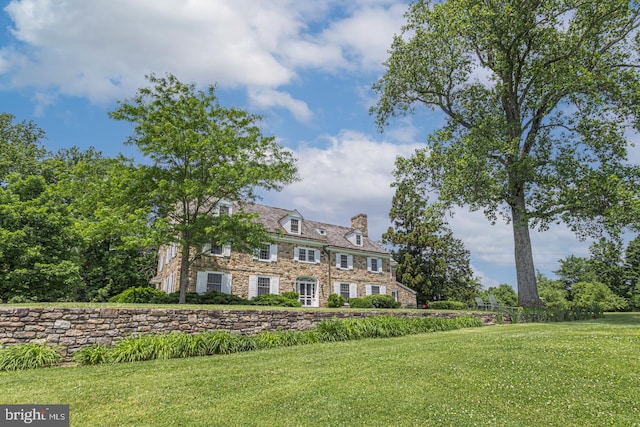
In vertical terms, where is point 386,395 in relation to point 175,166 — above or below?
below

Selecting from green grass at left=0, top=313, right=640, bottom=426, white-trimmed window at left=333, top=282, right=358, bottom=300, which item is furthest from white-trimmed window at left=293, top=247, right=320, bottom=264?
green grass at left=0, top=313, right=640, bottom=426

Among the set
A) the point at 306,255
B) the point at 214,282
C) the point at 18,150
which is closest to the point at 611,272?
the point at 306,255

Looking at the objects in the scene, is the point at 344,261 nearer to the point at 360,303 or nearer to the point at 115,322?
the point at 360,303

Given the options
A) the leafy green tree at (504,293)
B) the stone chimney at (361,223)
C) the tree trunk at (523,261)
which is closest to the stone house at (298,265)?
the stone chimney at (361,223)

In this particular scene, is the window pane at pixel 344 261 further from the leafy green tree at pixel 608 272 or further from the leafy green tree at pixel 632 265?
the leafy green tree at pixel 632 265

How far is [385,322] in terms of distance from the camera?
12000mm

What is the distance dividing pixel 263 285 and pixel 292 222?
191 inches

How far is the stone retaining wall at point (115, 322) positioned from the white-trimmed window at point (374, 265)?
54.9ft

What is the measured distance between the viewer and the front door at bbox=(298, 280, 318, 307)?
2413 centimetres

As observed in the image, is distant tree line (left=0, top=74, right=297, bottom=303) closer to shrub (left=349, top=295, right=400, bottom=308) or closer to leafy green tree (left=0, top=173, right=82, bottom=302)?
leafy green tree (left=0, top=173, right=82, bottom=302)

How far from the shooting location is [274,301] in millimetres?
19938

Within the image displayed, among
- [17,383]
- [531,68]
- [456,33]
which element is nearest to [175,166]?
[17,383]

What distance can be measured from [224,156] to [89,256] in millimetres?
15020

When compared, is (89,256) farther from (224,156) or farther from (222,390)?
(222,390)
